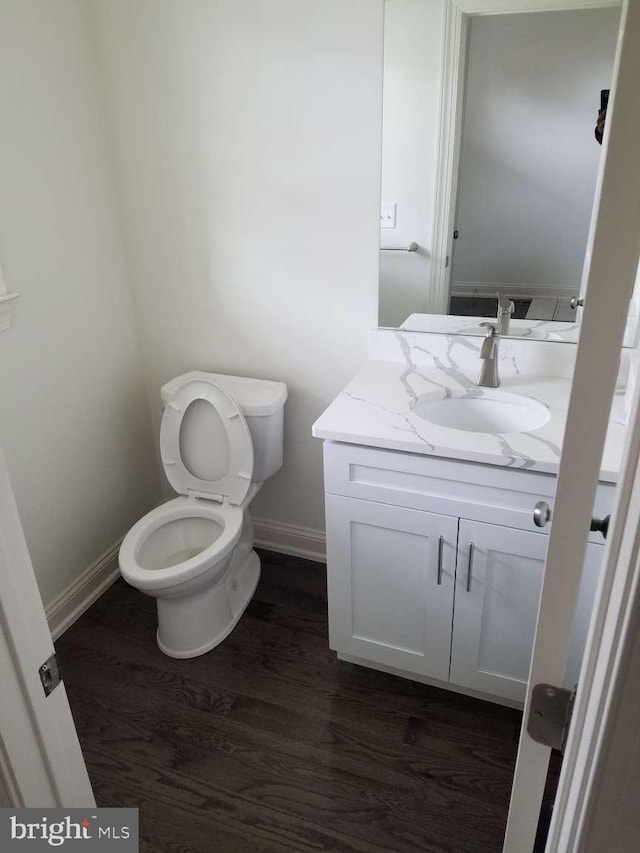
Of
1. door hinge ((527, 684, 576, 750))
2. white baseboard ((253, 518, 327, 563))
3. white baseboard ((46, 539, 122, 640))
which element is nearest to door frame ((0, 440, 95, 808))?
door hinge ((527, 684, 576, 750))

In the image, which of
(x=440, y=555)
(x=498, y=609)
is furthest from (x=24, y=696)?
(x=498, y=609)

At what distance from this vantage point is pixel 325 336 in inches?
84.8

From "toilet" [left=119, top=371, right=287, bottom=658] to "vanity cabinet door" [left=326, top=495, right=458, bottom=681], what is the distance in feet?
1.36

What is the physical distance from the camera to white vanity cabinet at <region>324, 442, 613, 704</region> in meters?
1.54

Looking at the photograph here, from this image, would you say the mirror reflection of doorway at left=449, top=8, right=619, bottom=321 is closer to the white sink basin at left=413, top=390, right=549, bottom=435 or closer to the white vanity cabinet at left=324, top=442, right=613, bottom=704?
the white sink basin at left=413, top=390, right=549, bottom=435

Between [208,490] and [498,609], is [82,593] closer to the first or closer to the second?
[208,490]

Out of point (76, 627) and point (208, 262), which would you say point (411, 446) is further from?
point (76, 627)

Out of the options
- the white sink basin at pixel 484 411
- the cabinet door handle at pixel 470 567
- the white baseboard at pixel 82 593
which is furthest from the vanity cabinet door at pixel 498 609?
the white baseboard at pixel 82 593

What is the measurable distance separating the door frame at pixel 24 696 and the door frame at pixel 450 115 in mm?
1556

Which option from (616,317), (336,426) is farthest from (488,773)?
(616,317)

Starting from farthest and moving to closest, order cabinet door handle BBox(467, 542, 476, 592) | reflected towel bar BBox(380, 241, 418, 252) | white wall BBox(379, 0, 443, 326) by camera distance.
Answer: reflected towel bar BBox(380, 241, 418, 252) < white wall BBox(379, 0, 443, 326) < cabinet door handle BBox(467, 542, 476, 592)

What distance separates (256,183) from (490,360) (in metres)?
0.96

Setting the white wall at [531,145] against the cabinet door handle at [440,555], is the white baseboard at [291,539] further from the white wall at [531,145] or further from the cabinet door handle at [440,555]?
the white wall at [531,145]

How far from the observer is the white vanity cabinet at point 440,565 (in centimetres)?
154
